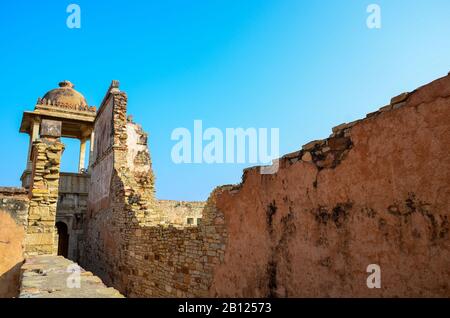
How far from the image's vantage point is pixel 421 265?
9.77 ft

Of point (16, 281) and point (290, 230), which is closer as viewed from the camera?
point (290, 230)

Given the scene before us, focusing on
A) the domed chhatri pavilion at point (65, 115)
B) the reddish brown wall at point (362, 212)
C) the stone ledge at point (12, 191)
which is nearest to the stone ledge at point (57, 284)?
the reddish brown wall at point (362, 212)

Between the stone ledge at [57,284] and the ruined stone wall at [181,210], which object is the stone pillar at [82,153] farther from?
the stone ledge at [57,284]

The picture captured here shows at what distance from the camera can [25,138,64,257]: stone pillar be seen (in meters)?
6.36

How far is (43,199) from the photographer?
266 inches

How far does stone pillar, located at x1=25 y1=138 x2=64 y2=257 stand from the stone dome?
14.5 metres

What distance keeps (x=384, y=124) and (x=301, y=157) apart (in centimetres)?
128

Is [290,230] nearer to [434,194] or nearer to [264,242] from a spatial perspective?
[264,242]

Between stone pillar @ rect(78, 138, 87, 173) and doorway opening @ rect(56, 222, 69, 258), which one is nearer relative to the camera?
doorway opening @ rect(56, 222, 69, 258)

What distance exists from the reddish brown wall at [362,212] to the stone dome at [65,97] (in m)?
19.0

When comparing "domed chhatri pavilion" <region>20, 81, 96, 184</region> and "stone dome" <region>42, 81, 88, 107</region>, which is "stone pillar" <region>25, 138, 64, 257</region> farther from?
"stone dome" <region>42, 81, 88, 107</region>

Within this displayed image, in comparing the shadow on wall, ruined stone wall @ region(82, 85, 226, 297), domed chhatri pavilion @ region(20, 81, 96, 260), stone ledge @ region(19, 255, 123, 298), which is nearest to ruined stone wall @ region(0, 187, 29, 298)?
the shadow on wall
